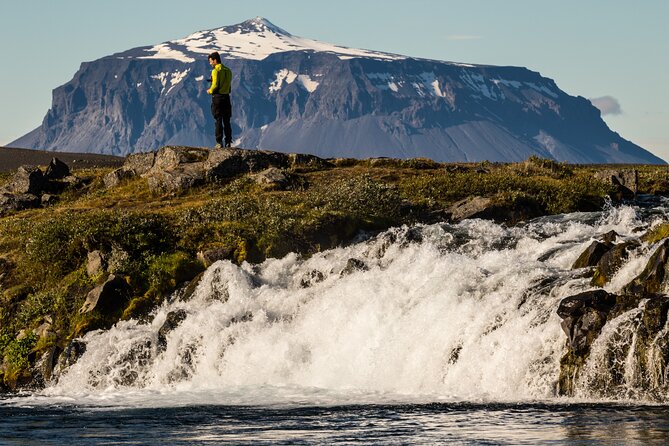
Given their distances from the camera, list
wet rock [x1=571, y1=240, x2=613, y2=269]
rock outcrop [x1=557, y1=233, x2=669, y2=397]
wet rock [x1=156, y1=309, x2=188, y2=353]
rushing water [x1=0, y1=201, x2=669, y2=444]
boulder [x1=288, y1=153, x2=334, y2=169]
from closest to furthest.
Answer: rushing water [x1=0, y1=201, x2=669, y2=444], rock outcrop [x1=557, y1=233, x2=669, y2=397], wet rock [x1=571, y1=240, x2=613, y2=269], wet rock [x1=156, y1=309, x2=188, y2=353], boulder [x1=288, y1=153, x2=334, y2=169]

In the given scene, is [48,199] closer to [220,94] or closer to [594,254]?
[220,94]

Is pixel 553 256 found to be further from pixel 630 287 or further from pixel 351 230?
pixel 351 230

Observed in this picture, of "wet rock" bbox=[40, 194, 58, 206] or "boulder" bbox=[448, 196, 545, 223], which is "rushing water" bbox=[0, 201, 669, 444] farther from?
"wet rock" bbox=[40, 194, 58, 206]

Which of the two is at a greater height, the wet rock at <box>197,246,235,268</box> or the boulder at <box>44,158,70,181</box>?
the boulder at <box>44,158,70,181</box>

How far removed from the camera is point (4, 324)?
4222 centimetres

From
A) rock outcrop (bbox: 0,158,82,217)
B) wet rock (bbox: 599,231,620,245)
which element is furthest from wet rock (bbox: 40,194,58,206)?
wet rock (bbox: 599,231,620,245)

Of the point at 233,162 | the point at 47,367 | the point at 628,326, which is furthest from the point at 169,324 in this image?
the point at 233,162

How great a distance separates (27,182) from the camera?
193 feet

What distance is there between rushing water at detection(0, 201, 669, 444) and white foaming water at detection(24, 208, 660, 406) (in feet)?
0.18

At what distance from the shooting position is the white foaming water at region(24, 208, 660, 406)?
3003cm

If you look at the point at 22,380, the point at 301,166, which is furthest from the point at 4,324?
the point at 301,166

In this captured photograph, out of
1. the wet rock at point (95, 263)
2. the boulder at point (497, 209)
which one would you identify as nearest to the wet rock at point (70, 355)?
the wet rock at point (95, 263)

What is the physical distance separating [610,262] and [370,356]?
6.78 m

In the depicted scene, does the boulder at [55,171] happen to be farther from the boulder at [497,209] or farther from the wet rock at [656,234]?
the wet rock at [656,234]
